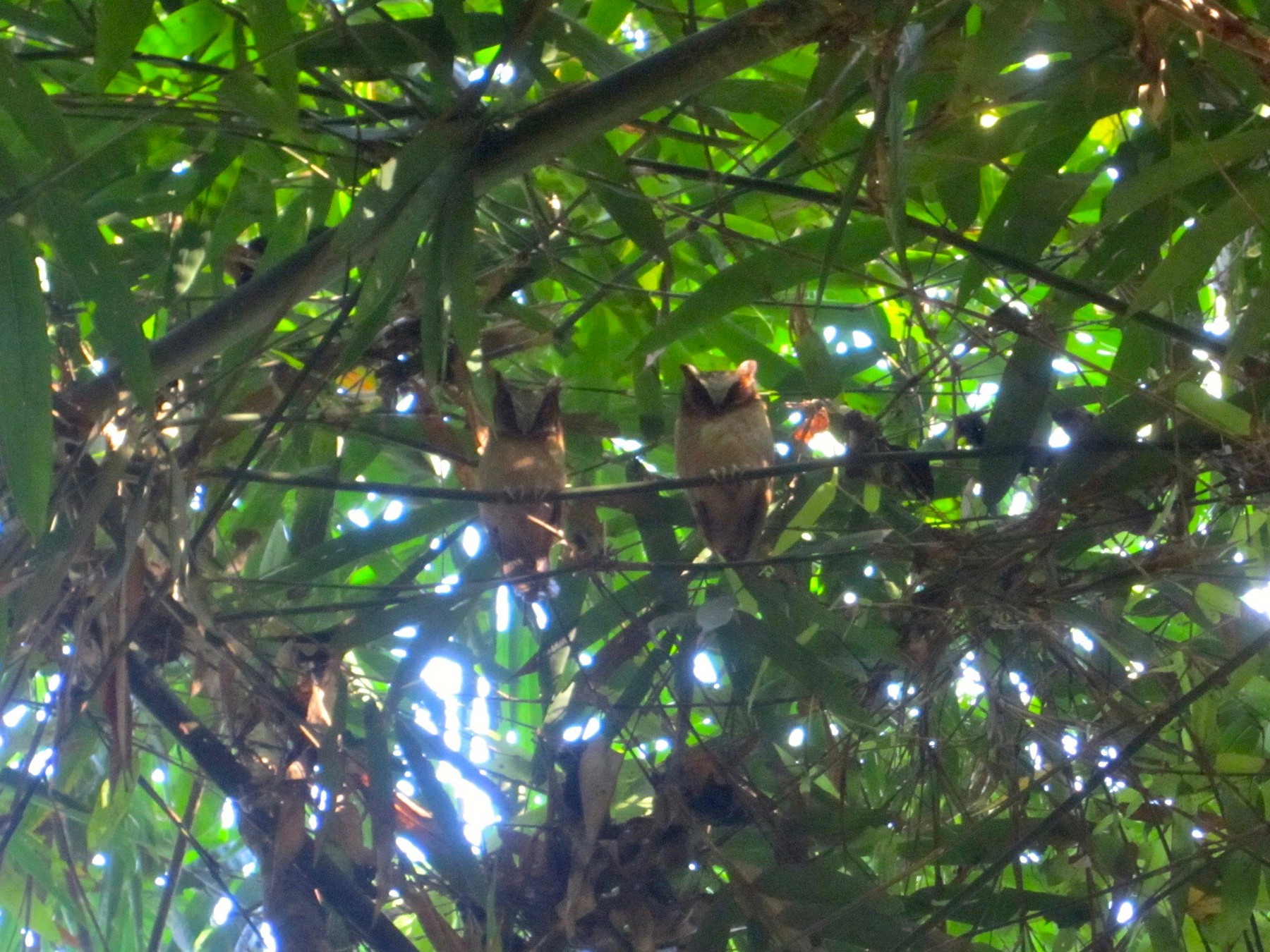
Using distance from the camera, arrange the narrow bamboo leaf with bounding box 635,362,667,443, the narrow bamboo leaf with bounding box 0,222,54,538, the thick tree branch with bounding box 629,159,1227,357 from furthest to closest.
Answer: the narrow bamboo leaf with bounding box 635,362,667,443, the thick tree branch with bounding box 629,159,1227,357, the narrow bamboo leaf with bounding box 0,222,54,538

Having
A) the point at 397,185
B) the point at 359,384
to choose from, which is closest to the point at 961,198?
the point at 397,185

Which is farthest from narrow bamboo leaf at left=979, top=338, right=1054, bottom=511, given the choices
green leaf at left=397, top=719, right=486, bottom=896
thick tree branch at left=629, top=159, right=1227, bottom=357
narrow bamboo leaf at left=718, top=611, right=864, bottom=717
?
green leaf at left=397, top=719, right=486, bottom=896

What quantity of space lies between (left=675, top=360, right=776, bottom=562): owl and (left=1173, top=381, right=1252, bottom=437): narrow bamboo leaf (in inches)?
37.0

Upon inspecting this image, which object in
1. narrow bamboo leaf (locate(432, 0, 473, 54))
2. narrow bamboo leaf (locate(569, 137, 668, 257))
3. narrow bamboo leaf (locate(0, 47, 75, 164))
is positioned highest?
narrow bamboo leaf (locate(432, 0, 473, 54))

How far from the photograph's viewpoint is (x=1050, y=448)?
209cm

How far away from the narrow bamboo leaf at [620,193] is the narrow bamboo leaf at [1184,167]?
2.31 ft

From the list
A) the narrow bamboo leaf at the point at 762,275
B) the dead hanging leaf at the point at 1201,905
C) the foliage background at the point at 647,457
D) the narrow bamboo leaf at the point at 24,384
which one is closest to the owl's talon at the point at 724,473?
the foliage background at the point at 647,457

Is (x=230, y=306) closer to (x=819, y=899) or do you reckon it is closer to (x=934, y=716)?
(x=819, y=899)

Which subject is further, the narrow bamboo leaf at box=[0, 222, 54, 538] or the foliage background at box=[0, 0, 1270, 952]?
the foliage background at box=[0, 0, 1270, 952]

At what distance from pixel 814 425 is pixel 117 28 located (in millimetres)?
1529

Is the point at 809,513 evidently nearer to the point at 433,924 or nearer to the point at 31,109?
the point at 433,924

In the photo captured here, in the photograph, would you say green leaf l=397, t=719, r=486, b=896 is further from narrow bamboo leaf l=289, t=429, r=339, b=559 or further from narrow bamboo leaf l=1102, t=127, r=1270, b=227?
narrow bamboo leaf l=1102, t=127, r=1270, b=227

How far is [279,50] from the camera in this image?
1.63 metres

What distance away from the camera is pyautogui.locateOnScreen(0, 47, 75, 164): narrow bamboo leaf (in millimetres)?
1515
